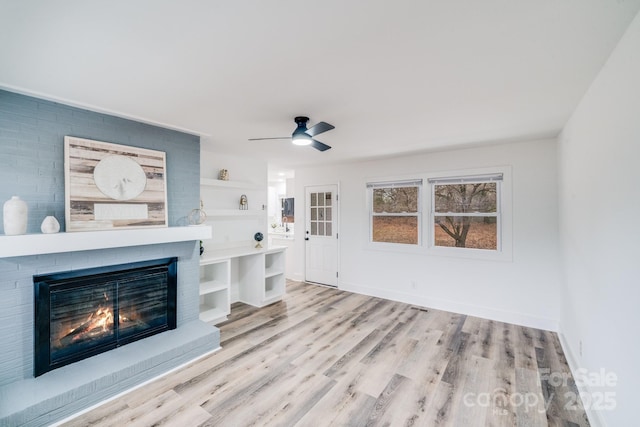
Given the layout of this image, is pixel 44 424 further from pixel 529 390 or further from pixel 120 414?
pixel 529 390

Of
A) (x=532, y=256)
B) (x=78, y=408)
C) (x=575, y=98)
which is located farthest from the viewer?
(x=532, y=256)

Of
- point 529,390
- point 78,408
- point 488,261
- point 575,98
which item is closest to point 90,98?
point 78,408

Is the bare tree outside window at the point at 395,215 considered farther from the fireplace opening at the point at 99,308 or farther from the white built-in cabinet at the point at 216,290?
the fireplace opening at the point at 99,308

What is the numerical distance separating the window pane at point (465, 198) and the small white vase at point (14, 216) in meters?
4.72

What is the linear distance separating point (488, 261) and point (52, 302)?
501 centimetres

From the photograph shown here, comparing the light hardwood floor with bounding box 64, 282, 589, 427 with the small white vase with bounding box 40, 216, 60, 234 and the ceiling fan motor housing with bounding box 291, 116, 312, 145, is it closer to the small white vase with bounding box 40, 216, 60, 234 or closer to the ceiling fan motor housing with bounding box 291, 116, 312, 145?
the small white vase with bounding box 40, 216, 60, 234

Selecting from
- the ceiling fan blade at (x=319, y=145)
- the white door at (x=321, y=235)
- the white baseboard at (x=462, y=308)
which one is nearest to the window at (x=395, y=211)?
the white door at (x=321, y=235)

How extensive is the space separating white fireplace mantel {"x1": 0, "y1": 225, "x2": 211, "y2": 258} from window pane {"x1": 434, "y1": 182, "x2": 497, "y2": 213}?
3530mm

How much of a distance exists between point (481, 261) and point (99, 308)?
185 inches

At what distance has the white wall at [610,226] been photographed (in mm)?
1434

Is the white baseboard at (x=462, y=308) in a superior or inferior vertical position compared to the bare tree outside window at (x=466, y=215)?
inferior

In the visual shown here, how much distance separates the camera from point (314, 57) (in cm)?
170

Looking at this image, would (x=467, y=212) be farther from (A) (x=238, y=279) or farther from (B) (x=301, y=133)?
(A) (x=238, y=279)

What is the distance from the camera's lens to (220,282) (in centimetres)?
399
